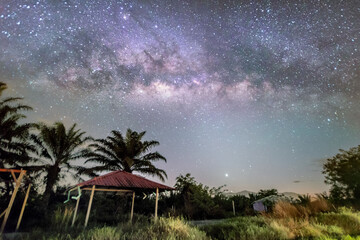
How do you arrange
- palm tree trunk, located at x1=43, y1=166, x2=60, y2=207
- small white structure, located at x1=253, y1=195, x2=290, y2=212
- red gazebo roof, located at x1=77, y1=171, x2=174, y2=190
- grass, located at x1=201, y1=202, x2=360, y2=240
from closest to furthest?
grass, located at x1=201, y1=202, x2=360, y2=240, red gazebo roof, located at x1=77, y1=171, x2=174, y2=190, palm tree trunk, located at x1=43, y1=166, x2=60, y2=207, small white structure, located at x1=253, y1=195, x2=290, y2=212

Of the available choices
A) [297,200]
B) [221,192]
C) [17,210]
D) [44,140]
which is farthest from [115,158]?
[297,200]

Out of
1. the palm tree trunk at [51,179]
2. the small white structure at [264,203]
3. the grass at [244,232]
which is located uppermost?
the palm tree trunk at [51,179]

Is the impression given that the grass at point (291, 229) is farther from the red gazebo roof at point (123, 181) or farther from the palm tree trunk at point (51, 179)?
the palm tree trunk at point (51, 179)

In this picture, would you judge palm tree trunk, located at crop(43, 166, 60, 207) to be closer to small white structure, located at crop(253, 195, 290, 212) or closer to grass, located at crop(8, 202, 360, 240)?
grass, located at crop(8, 202, 360, 240)

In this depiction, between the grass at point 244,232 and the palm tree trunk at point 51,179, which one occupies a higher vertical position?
the palm tree trunk at point 51,179

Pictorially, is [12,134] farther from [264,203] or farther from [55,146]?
[264,203]

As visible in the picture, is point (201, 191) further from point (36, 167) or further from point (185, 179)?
point (36, 167)

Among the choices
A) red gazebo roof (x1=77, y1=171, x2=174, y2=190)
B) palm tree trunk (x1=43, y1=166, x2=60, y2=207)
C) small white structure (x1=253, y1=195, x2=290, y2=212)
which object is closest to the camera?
red gazebo roof (x1=77, y1=171, x2=174, y2=190)

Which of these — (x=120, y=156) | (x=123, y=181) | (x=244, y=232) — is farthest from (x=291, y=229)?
(x=120, y=156)

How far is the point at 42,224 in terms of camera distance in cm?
1288

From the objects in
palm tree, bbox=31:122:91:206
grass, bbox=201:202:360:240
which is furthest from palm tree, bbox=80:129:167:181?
grass, bbox=201:202:360:240

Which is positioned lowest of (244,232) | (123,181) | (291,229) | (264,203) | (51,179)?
(244,232)

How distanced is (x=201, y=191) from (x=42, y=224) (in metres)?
14.1

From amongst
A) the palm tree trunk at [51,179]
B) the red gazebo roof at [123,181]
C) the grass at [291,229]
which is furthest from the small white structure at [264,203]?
the palm tree trunk at [51,179]
